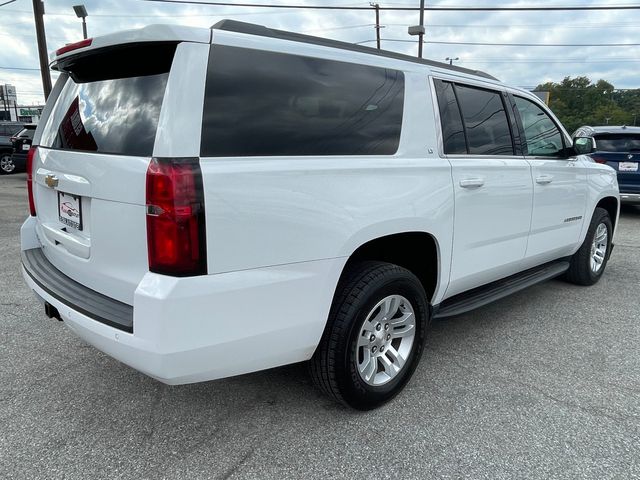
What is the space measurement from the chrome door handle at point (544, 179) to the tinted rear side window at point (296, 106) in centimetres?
158

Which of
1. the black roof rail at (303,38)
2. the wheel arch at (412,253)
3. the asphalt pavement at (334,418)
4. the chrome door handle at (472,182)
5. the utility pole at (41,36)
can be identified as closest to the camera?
the black roof rail at (303,38)

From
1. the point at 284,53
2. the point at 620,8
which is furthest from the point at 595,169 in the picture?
the point at 620,8

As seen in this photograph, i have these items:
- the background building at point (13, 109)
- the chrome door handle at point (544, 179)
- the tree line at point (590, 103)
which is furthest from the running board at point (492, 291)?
the tree line at point (590, 103)

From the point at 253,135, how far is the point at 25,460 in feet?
5.90

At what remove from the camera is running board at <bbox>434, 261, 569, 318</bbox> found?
322 centimetres

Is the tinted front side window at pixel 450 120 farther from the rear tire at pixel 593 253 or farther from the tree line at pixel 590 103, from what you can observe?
the tree line at pixel 590 103

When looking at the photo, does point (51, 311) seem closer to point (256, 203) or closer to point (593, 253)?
point (256, 203)

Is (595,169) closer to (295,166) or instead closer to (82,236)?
(295,166)

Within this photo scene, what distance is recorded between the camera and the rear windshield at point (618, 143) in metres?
8.85

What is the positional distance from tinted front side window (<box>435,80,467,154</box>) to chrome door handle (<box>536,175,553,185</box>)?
0.96 metres

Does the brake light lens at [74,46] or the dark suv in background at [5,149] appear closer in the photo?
the brake light lens at [74,46]

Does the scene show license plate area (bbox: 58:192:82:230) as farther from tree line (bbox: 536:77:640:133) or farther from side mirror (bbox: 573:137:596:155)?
tree line (bbox: 536:77:640:133)

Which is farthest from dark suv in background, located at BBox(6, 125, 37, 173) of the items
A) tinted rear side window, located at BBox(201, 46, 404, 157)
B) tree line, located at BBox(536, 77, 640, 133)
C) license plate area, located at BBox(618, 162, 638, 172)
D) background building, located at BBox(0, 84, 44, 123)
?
tree line, located at BBox(536, 77, 640, 133)

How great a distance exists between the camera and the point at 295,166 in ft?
7.10
